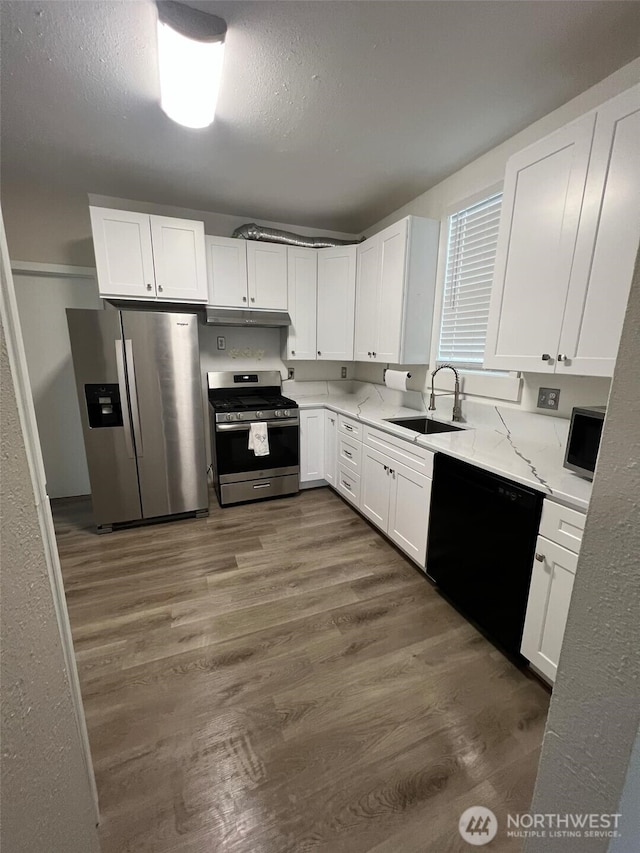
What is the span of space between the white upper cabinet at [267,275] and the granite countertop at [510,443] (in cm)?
128

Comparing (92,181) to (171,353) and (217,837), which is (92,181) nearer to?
(171,353)

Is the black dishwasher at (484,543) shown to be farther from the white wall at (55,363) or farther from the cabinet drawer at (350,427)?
the white wall at (55,363)

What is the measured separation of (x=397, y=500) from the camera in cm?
237

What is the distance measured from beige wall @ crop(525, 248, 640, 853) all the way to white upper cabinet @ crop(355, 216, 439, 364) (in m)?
2.30

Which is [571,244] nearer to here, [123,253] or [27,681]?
[27,681]

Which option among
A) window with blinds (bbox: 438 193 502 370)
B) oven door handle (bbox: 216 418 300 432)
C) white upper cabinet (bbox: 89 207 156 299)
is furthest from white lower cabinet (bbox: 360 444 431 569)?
white upper cabinet (bbox: 89 207 156 299)

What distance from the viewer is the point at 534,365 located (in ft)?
5.49

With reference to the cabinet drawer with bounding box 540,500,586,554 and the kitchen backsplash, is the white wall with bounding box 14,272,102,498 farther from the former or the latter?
the cabinet drawer with bounding box 540,500,586,554

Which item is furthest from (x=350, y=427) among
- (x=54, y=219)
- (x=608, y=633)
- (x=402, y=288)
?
(x=54, y=219)

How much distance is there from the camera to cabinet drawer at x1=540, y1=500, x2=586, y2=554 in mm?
1281

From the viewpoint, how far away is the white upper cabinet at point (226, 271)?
2947 millimetres

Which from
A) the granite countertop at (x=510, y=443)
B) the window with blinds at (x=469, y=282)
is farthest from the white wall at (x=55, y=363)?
the window with blinds at (x=469, y=282)

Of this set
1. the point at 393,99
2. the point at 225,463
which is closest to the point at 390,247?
the point at 393,99

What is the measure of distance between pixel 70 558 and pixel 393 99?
3.40 m
